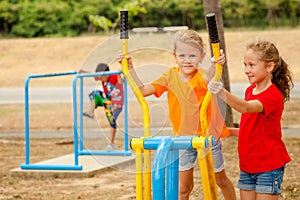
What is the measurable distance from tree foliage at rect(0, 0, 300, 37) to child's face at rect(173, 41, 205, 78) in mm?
31476

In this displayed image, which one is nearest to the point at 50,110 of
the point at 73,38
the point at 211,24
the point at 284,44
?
the point at 211,24

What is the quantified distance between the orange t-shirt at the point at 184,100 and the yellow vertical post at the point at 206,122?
0.22m

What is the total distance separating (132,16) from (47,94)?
606 inches

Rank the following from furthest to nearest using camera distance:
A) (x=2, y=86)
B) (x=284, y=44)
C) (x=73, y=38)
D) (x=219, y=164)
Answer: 1. (x=73, y=38)
2. (x=284, y=44)
3. (x=2, y=86)
4. (x=219, y=164)

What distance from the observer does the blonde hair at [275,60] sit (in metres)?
4.44

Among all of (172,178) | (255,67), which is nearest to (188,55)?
(255,67)

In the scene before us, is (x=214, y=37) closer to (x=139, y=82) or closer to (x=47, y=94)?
(x=139, y=82)

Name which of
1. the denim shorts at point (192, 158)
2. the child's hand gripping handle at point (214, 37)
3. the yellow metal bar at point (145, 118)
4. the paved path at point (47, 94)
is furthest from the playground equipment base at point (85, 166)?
the paved path at point (47, 94)

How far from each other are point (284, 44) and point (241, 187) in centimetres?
2550

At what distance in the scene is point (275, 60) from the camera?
4.47 meters

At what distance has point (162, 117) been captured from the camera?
459 cm

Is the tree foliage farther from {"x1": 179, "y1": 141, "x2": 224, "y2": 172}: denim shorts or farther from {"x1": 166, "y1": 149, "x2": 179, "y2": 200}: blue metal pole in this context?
{"x1": 166, "y1": 149, "x2": 179, "y2": 200}: blue metal pole

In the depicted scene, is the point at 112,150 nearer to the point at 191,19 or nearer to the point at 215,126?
the point at 215,126

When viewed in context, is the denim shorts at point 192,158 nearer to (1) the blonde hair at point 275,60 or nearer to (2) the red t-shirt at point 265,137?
(2) the red t-shirt at point 265,137
